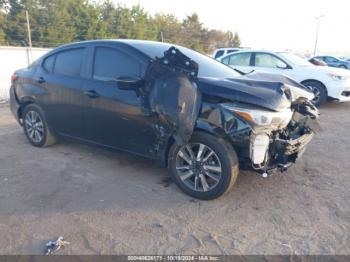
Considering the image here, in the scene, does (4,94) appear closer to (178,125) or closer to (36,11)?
(178,125)

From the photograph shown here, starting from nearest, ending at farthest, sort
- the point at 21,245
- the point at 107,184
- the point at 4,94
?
the point at 21,245, the point at 107,184, the point at 4,94

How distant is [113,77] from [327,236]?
297 cm

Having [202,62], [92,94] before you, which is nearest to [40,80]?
[92,94]

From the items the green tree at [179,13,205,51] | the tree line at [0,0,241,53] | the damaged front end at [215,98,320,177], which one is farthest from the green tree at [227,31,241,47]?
the damaged front end at [215,98,320,177]

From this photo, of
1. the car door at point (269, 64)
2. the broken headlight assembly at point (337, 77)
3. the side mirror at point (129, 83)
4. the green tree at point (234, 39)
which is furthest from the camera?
the green tree at point (234, 39)

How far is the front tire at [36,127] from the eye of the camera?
203 inches

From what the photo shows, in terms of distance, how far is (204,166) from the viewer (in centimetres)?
355

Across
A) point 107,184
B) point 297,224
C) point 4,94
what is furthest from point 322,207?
point 4,94

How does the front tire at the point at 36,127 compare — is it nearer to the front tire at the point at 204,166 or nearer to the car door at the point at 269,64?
the front tire at the point at 204,166

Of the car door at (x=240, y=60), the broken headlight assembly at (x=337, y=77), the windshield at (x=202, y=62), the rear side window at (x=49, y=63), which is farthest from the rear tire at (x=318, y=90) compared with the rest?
the rear side window at (x=49, y=63)

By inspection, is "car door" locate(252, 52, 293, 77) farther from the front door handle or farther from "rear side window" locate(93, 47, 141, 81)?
the front door handle

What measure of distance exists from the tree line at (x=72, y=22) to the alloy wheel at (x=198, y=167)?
65.6 feet

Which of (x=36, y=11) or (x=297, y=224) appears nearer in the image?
(x=297, y=224)

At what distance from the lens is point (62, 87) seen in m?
4.67
